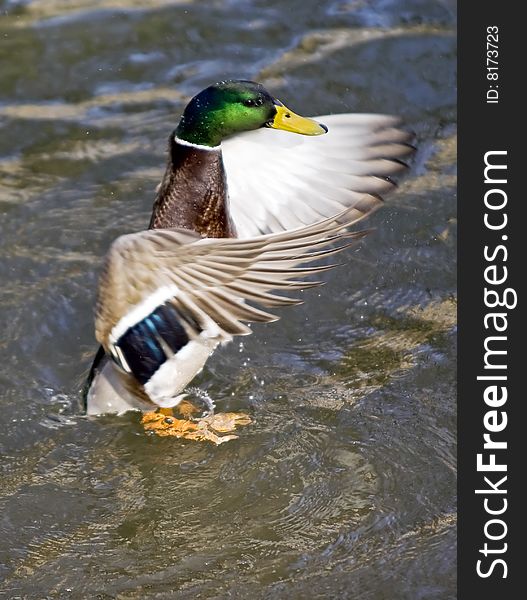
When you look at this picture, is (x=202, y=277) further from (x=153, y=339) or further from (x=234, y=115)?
(x=234, y=115)

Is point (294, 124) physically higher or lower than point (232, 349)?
higher

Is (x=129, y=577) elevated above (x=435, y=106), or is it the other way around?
(x=435, y=106)

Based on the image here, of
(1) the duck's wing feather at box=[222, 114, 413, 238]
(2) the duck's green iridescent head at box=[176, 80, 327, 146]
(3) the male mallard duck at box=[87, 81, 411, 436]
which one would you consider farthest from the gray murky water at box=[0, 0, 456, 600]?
(2) the duck's green iridescent head at box=[176, 80, 327, 146]

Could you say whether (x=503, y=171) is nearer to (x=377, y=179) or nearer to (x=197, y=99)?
(x=377, y=179)

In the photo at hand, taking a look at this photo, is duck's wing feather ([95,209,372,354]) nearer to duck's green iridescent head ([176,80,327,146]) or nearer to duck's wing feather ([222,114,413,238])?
duck's green iridescent head ([176,80,327,146])

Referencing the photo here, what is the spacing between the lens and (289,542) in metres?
4.21

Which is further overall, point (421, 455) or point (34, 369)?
point (34, 369)

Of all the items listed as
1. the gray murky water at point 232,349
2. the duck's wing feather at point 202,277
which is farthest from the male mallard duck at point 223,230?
the gray murky water at point 232,349

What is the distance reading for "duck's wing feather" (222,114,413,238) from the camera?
17.1 feet

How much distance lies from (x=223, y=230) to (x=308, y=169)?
1.98ft

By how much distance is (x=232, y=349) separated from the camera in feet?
18.1

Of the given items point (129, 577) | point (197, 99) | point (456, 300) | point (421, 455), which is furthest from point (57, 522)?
point (456, 300)

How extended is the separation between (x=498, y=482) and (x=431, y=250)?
6.83ft

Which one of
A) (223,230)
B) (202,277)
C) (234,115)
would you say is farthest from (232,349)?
(202,277)
